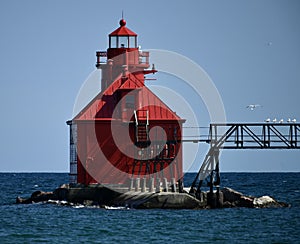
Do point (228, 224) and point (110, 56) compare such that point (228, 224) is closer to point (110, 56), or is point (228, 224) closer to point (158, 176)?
point (158, 176)

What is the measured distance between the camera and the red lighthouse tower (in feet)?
174

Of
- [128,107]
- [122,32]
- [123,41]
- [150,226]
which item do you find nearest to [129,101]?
[128,107]

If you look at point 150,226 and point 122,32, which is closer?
point 150,226

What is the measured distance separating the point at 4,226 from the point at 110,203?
10.1 metres

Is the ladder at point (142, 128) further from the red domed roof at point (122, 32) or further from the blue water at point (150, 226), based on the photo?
the red domed roof at point (122, 32)

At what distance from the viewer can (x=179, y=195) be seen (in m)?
47.7

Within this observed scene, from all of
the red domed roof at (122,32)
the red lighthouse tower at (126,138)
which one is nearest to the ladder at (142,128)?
the red lighthouse tower at (126,138)

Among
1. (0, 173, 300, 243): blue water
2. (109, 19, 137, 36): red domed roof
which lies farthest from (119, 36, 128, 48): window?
(0, 173, 300, 243): blue water

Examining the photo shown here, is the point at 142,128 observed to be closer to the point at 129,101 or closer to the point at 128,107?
the point at 128,107

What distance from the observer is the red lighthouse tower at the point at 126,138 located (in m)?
53.1

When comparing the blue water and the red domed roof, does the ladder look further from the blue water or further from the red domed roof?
the red domed roof

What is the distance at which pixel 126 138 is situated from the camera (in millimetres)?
53562

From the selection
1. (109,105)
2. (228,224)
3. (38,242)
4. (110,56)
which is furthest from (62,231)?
(110,56)

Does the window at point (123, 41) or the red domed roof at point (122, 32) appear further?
the window at point (123, 41)
